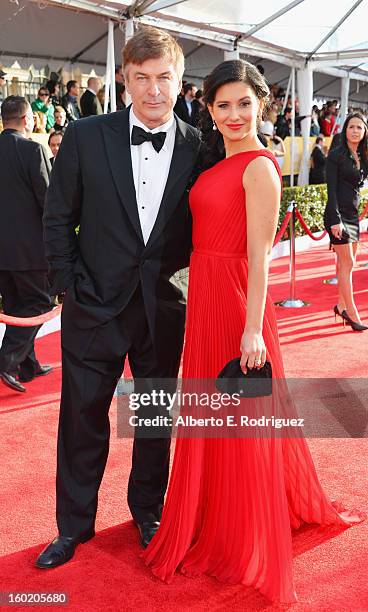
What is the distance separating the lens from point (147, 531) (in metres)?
2.93

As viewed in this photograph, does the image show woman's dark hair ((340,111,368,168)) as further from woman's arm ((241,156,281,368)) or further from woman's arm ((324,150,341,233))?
woman's arm ((241,156,281,368))

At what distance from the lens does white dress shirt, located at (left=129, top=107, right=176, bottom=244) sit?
8.65ft

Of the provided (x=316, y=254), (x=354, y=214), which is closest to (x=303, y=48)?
(x=316, y=254)

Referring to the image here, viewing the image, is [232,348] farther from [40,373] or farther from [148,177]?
[40,373]

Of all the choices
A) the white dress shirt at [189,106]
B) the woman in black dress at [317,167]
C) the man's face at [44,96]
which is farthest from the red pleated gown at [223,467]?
the woman in black dress at [317,167]

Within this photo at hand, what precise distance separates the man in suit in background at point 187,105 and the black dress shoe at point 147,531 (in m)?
6.57

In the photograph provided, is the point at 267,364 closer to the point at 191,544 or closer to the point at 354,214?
the point at 191,544

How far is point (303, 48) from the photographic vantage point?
39.1 feet

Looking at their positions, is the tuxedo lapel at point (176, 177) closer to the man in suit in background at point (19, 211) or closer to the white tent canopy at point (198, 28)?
the man in suit in background at point (19, 211)

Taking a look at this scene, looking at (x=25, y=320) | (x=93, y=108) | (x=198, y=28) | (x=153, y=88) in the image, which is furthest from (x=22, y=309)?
(x=198, y=28)

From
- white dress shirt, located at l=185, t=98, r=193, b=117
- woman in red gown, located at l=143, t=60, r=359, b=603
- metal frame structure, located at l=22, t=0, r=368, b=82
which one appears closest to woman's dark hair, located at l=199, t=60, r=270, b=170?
woman in red gown, located at l=143, t=60, r=359, b=603

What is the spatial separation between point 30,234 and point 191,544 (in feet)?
8.94

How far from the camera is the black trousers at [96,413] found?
273 centimetres

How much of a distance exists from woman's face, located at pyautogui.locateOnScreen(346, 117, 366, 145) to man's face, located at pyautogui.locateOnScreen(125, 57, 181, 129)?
11.9 ft
